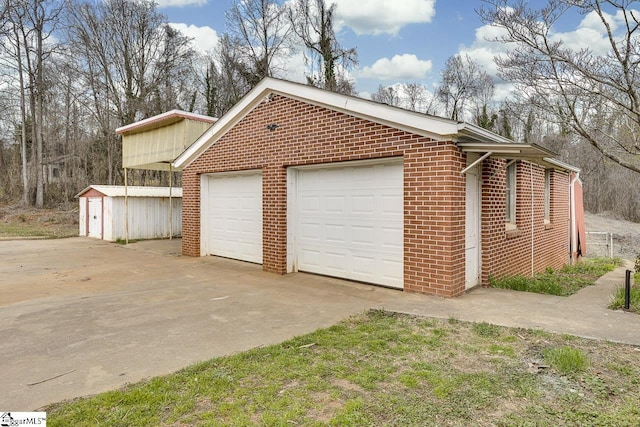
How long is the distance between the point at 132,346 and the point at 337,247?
4.15 meters

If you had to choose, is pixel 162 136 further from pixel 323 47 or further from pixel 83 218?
pixel 323 47

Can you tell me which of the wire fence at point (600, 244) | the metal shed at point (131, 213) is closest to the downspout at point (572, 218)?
the wire fence at point (600, 244)

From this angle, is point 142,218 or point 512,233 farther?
point 142,218

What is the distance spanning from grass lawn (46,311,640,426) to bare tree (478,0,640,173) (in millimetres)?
6572

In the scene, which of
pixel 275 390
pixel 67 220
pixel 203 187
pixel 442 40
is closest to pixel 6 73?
pixel 67 220

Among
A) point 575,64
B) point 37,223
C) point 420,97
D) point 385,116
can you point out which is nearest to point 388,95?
point 420,97

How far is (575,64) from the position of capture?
26.2 ft

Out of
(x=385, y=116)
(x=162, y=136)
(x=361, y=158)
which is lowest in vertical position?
(x=361, y=158)

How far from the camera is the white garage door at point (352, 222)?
650cm

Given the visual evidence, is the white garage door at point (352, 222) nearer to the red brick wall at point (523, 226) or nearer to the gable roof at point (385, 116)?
the gable roof at point (385, 116)

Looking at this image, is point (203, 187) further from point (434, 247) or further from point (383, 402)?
point (383, 402)

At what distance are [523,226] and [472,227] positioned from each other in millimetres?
2358

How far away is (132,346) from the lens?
12.9 ft

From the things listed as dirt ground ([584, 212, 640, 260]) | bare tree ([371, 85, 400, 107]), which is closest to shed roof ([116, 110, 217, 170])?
dirt ground ([584, 212, 640, 260])
